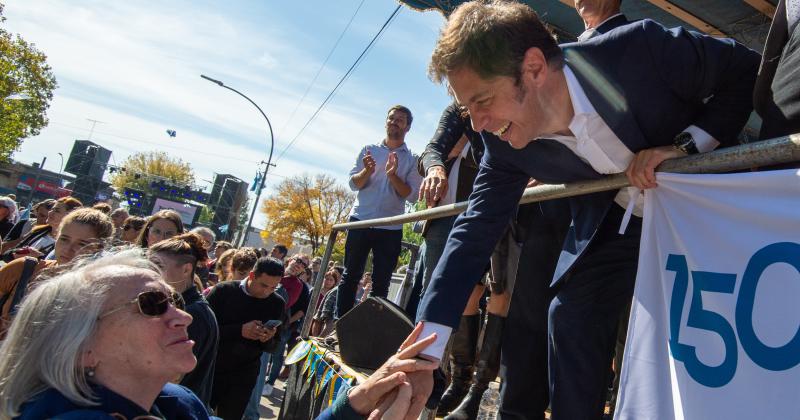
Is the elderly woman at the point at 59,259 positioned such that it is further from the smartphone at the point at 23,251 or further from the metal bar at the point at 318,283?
the metal bar at the point at 318,283

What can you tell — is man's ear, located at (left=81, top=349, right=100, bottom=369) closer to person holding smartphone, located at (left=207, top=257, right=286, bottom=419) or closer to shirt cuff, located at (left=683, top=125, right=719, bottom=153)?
shirt cuff, located at (left=683, top=125, right=719, bottom=153)

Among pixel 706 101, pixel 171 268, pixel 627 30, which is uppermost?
pixel 627 30

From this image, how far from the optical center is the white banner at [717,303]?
1.29m

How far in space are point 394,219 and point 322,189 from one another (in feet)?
188

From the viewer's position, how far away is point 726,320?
56.4 inches

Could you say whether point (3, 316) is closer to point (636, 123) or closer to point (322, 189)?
point (636, 123)

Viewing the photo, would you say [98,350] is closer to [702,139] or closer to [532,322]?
[532,322]

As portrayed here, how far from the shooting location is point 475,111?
2043mm

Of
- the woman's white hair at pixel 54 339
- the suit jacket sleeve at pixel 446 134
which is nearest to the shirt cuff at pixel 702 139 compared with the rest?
the woman's white hair at pixel 54 339

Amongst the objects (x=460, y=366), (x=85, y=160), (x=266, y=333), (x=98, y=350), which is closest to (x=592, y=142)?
(x=98, y=350)

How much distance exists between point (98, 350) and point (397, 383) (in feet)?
3.56

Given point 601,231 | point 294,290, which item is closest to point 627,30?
point 601,231

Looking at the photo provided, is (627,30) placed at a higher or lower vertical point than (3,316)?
higher

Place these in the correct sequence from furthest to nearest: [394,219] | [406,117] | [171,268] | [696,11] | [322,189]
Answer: [322,189], [696,11], [406,117], [171,268], [394,219]
